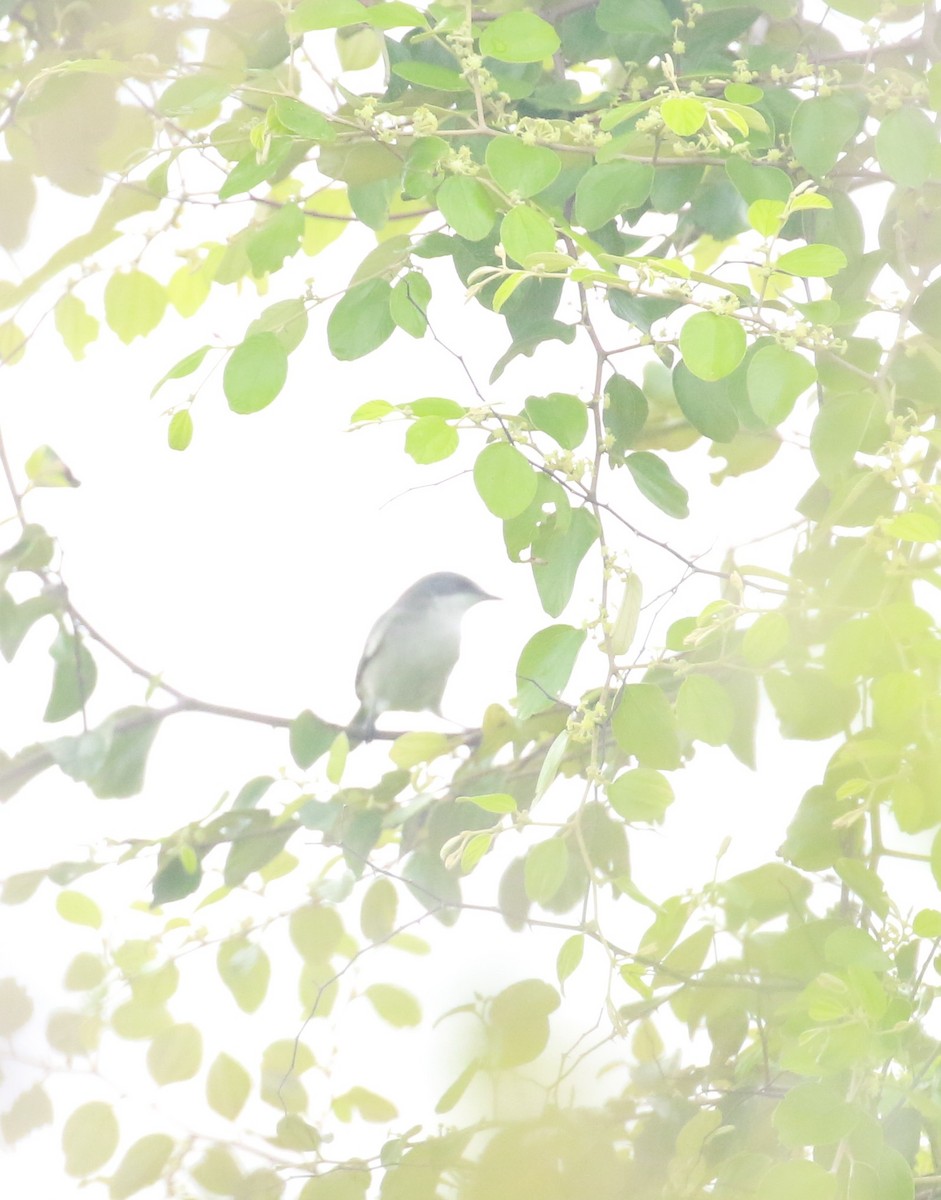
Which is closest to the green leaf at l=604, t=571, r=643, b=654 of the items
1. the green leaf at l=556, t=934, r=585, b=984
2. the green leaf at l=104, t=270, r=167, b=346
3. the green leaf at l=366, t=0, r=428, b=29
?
the green leaf at l=556, t=934, r=585, b=984

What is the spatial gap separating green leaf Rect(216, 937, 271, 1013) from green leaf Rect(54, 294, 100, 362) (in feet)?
1.14

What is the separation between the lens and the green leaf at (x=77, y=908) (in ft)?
1.96

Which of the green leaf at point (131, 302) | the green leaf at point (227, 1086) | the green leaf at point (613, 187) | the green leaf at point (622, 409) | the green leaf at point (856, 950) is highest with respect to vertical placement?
the green leaf at point (613, 187)

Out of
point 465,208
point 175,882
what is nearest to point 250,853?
point 175,882

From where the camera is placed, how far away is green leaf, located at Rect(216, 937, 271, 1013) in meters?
0.59

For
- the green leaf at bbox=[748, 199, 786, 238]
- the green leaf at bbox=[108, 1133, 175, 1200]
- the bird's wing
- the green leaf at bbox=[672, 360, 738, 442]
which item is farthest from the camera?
the bird's wing

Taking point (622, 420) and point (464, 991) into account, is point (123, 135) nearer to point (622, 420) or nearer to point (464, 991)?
point (622, 420)

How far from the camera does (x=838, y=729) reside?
18.9 inches

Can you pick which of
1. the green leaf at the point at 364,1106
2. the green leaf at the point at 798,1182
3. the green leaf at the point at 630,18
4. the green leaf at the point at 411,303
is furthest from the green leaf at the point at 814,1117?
the green leaf at the point at 630,18

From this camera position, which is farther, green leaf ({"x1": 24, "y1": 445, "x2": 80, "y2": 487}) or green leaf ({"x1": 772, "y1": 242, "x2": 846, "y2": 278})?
green leaf ({"x1": 24, "y1": 445, "x2": 80, "y2": 487})

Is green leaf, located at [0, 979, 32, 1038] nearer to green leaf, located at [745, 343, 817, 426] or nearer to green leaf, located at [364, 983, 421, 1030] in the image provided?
green leaf, located at [364, 983, 421, 1030]

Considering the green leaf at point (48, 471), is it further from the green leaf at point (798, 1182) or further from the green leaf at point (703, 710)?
the green leaf at point (798, 1182)

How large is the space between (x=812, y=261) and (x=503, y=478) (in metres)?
0.13

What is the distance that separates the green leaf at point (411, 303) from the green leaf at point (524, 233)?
0.07 m
